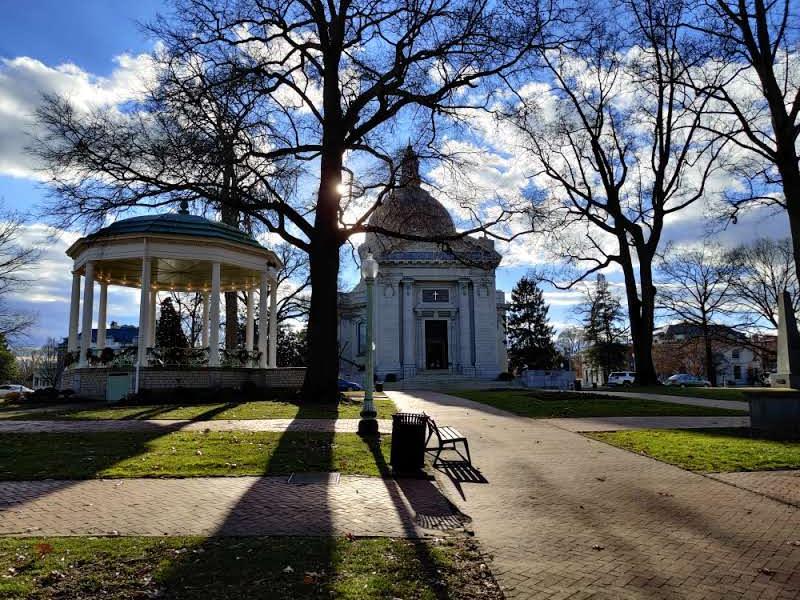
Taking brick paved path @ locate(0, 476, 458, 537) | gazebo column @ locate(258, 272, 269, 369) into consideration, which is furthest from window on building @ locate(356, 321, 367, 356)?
brick paved path @ locate(0, 476, 458, 537)

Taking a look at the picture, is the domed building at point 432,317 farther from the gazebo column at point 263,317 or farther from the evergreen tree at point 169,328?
the gazebo column at point 263,317

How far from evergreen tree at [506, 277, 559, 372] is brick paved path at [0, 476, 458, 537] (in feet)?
197

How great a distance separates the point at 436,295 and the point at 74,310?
36707 mm

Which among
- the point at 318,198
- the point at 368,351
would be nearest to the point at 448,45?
the point at 318,198

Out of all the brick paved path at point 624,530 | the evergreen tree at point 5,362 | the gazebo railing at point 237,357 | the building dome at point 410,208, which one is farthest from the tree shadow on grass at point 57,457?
the evergreen tree at point 5,362

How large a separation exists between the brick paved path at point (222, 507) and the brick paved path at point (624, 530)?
2.50ft

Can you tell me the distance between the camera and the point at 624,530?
6195mm

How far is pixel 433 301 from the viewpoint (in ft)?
193

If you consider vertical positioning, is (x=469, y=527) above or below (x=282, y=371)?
below

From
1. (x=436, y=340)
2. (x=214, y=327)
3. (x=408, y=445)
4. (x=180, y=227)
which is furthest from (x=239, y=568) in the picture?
(x=436, y=340)

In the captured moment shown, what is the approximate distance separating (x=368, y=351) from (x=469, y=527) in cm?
682

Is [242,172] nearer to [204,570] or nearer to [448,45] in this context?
[448,45]

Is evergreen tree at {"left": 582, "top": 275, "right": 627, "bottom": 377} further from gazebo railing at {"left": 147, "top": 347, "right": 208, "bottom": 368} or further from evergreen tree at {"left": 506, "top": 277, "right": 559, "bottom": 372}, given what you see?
gazebo railing at {"left": 147, "top": 347, "right": 208, "bottom": 368}

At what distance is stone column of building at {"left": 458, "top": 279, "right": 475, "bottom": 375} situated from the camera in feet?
183
